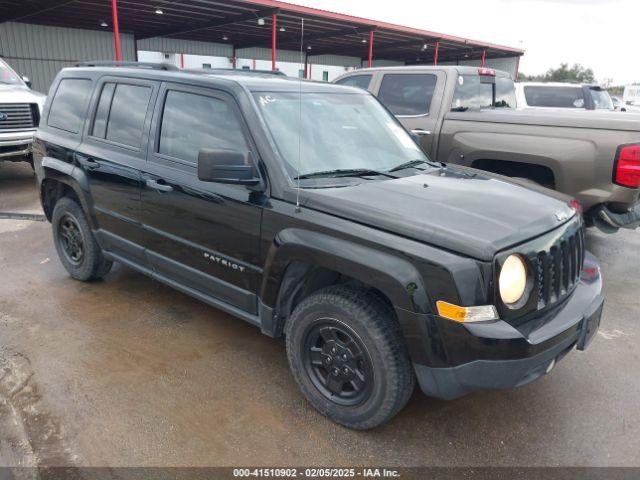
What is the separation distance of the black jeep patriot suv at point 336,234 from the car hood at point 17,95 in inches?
217

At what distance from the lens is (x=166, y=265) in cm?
361

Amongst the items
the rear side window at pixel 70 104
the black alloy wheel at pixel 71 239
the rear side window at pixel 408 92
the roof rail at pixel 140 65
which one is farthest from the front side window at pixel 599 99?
the black alloy wheel at pixel 71 239

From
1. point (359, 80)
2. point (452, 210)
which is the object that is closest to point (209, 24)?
point (359, 80)

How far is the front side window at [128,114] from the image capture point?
3.65m

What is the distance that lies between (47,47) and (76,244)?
65.4 feet

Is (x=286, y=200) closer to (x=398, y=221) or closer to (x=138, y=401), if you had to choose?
(x=398, y=221)

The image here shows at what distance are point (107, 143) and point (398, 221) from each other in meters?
2.60

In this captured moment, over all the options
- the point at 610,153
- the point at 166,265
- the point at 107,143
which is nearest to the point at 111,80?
the point at 107,143

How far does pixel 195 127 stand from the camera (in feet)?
10.9

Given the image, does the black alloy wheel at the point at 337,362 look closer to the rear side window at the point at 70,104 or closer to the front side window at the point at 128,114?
the front side window at the point at 128,114

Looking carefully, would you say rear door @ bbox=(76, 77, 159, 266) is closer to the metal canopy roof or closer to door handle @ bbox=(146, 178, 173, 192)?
door handle @ bbox=(146, 178, 173, 192)

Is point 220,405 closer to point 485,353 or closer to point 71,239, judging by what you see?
point 485,353

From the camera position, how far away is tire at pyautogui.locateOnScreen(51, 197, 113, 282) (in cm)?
439

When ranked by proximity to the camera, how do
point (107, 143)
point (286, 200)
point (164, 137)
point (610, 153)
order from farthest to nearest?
point (610, 153), point (107, 143), point (164, 137), point (286, 200)
